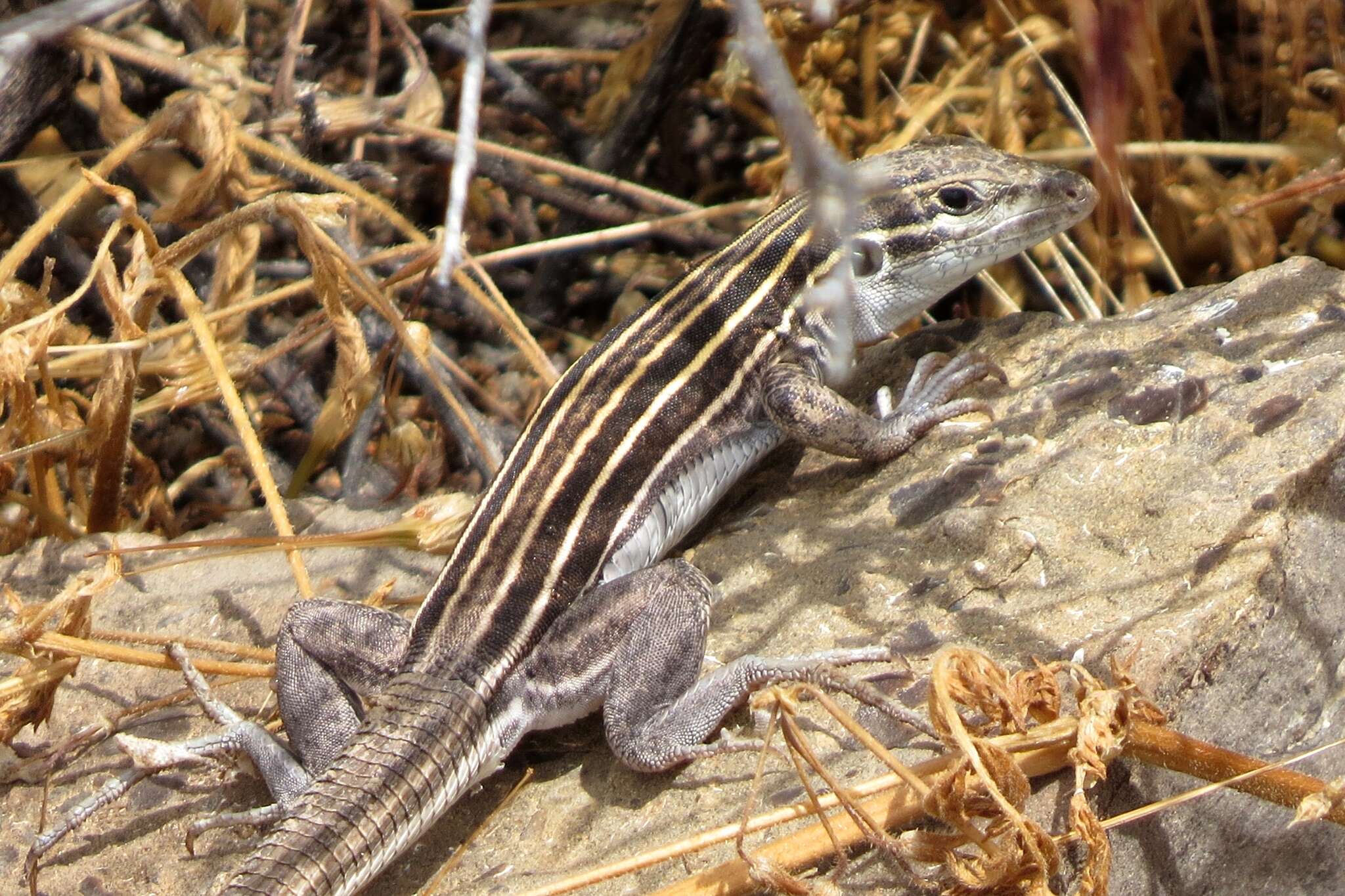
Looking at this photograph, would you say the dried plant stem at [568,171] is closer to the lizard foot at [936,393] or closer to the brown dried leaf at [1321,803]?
the lizard foot at [936,393]

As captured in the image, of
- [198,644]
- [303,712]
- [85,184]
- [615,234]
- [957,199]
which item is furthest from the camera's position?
[615,234]

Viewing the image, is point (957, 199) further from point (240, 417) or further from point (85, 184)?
point (85, 184)

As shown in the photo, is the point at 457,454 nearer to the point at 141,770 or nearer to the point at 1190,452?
the point at 141,770

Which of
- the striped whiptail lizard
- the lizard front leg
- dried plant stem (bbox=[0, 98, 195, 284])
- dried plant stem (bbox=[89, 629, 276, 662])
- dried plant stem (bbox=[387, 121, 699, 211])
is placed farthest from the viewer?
dried plant stem (bbox=[387, 121, 699, 211])

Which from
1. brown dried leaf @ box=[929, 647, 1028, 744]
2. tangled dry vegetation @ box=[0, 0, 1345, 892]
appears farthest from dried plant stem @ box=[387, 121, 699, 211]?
brown dried leaf @ box=[929, 647, 1028, 744]

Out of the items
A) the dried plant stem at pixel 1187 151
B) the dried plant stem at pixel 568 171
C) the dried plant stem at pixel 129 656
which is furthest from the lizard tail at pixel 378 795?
the dried plant stem at pixel 1187 151

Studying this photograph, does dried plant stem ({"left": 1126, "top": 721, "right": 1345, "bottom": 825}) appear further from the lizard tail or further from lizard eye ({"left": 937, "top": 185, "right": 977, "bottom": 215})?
lizard eye ({"left": 937, "top": 185, "right": 977, "bottom": 215})

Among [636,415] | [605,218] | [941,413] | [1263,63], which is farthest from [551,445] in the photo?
[1263,63]

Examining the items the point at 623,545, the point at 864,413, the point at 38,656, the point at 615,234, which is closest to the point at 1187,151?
the point at 864,413
